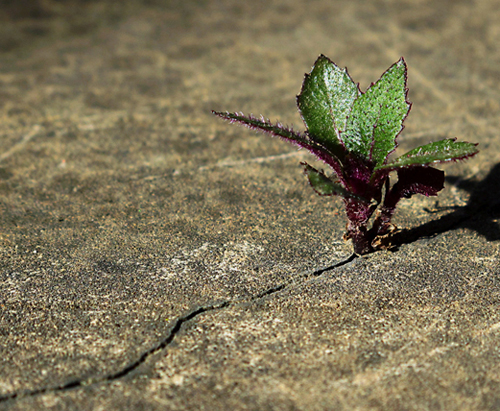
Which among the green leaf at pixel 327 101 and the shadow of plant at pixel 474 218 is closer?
the green leaf at pixel 327 101

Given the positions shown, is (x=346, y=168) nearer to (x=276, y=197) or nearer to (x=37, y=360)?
(x=276, y=197)

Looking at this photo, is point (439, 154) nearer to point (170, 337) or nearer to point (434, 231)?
point (434, 231)

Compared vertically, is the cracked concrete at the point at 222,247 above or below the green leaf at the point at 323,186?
below

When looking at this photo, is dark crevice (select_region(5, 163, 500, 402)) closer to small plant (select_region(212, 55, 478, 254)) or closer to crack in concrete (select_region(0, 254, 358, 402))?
crack in concrete (select_region(0, 254, 358, 402))

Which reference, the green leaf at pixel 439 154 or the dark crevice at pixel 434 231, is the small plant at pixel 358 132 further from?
the dark crevice at pixel 434 231

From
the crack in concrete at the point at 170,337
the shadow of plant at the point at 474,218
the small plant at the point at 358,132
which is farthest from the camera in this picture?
the shadow of plant at the point at 474,218

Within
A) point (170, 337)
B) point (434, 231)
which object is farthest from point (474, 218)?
point (170, 337)

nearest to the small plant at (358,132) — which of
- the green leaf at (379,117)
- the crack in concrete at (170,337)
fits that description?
the green leaf at (379,117)
